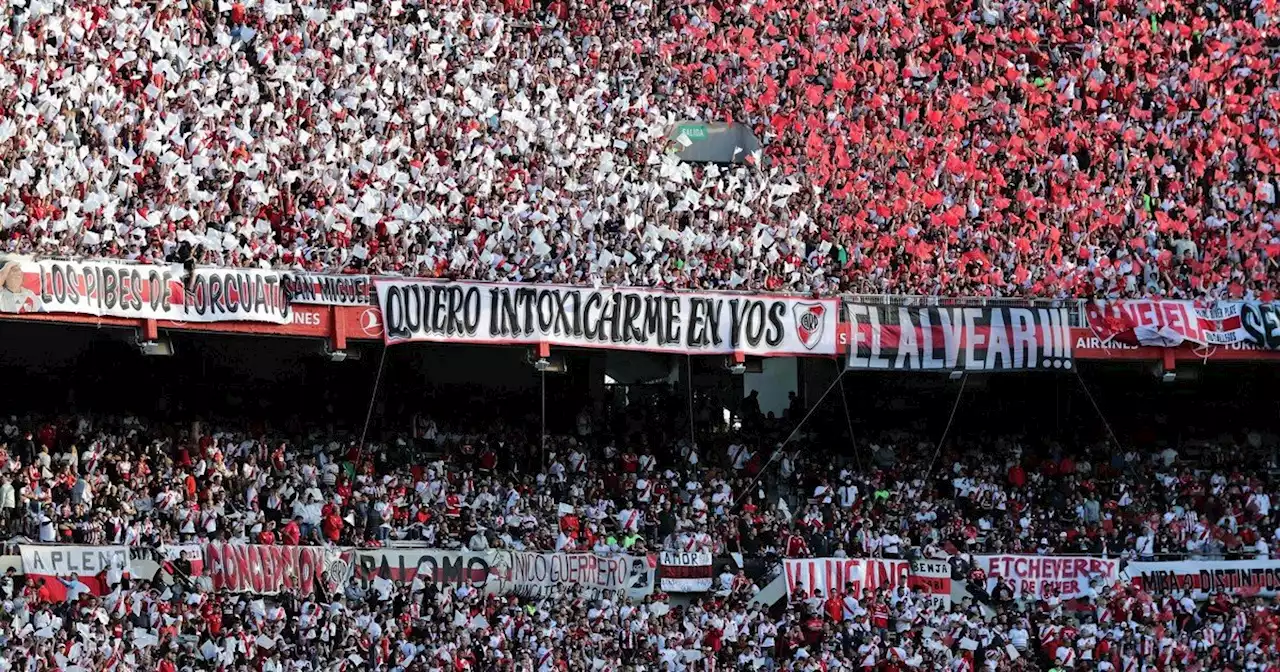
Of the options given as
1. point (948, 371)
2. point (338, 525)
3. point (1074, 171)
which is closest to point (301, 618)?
point (338, 525)

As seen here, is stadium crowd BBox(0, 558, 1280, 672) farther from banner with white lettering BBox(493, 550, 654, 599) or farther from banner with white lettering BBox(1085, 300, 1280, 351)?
banner with white lettering BBox(1085, 300, 1280, 351)

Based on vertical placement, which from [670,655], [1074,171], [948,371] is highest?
[1074,171]

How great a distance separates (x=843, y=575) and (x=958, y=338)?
11.4 feet

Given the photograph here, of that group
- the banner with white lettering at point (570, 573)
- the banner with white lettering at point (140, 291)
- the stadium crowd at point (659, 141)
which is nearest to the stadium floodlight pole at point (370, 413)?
the stadium crowd at point (659, 141)

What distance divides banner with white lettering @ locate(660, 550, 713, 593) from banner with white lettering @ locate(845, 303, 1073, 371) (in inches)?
129

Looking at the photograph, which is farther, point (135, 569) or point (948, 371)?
point (948, 371)

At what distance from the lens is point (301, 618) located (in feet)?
90.2

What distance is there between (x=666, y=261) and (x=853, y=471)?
405cm

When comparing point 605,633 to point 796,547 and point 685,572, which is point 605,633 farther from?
point 796,547

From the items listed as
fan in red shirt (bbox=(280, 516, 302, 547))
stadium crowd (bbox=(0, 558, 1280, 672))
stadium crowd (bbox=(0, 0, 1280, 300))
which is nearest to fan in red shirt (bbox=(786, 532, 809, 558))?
A: stadium crowd (bbox=(0, 558, 1280, 672))

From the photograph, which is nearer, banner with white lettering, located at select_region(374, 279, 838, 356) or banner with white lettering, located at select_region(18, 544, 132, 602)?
banner with white lettering, located at select_region(18, 544, 132, 602)

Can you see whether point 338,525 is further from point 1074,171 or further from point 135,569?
point 1074,171

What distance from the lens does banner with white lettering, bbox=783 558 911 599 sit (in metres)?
30.4

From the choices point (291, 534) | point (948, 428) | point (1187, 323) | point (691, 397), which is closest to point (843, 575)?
point (691, 397)
